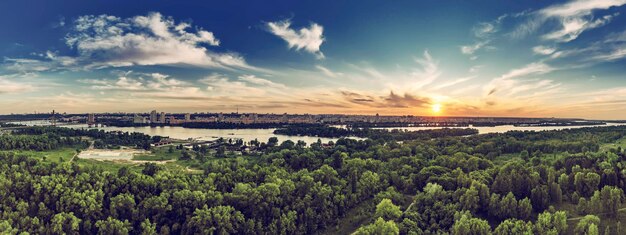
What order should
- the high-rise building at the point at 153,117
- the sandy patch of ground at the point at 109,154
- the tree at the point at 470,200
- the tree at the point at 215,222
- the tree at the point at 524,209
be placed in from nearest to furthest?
the tree at the point at 215,222 < the tree at the point at 524,209 < the tree at the point at 470,200 < the sandy patch of ground at the point at 109,154 < the high-rise building at the point at 153,117

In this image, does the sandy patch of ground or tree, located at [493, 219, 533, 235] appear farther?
the sandy patch of ground

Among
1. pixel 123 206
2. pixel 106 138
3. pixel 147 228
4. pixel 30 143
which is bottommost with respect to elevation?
pixel 147 228

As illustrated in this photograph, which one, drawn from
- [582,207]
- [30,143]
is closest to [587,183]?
[582,207]

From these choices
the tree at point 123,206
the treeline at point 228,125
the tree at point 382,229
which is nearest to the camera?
the tree at point 382,229

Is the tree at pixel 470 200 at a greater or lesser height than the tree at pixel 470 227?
greater

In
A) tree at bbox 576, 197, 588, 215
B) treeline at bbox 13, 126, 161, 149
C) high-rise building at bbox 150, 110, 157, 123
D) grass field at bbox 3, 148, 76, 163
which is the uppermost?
high-rise building at bbox 150, 110, 157, 123

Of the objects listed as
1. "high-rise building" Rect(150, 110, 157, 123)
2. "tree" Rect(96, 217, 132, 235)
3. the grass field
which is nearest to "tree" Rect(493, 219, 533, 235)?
"tree" Rect(96, 217, 132, 235)

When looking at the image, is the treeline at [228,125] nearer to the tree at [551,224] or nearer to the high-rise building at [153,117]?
the high-rise building at [153,117]

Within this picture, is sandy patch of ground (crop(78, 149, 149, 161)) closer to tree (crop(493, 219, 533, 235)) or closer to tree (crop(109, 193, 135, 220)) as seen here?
tree (crop(109, 193, 135, 220))

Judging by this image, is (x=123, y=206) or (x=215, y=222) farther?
(x=123, y=206)

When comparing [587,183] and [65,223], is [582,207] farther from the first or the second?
[65,223]

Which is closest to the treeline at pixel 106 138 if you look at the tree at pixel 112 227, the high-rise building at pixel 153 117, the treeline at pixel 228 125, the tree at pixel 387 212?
the tree at pixel 112 227

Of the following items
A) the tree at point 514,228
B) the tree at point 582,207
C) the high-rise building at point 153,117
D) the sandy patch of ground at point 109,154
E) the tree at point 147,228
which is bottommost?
the tree at point 147,228

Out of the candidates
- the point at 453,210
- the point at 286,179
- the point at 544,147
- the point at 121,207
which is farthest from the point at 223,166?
the point at 544,147
